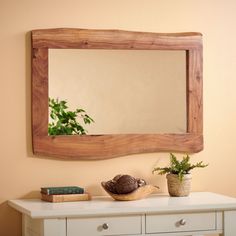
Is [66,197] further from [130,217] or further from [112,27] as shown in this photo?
[112,27]

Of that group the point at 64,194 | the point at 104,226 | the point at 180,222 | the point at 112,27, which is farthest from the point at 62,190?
the point at 112,27

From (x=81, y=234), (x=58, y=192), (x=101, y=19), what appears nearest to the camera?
(x=81, y=234)

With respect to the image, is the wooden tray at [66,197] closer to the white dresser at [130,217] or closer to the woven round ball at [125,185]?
the white dresser at [130,217]

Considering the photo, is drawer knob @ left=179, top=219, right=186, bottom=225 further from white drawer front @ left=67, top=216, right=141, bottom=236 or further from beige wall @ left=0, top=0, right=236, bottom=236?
beige wall @ left=0, top=0, right=236, bottom=236

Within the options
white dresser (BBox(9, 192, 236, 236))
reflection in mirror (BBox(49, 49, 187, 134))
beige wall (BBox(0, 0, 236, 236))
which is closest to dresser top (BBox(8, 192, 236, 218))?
white dresser (BBox(9, 192, 236, 236))

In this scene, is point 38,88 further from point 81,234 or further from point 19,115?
point 81,234

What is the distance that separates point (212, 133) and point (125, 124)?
1.91ft

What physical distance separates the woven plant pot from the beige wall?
0.18 m

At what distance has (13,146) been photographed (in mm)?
3955

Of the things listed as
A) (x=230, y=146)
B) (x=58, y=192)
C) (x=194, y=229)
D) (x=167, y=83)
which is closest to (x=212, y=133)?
(x=230, y=146)

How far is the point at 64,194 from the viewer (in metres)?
3.80

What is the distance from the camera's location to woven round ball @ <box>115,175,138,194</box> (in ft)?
12.5

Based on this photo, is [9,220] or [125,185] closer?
[125,185]

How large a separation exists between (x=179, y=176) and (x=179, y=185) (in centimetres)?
5
